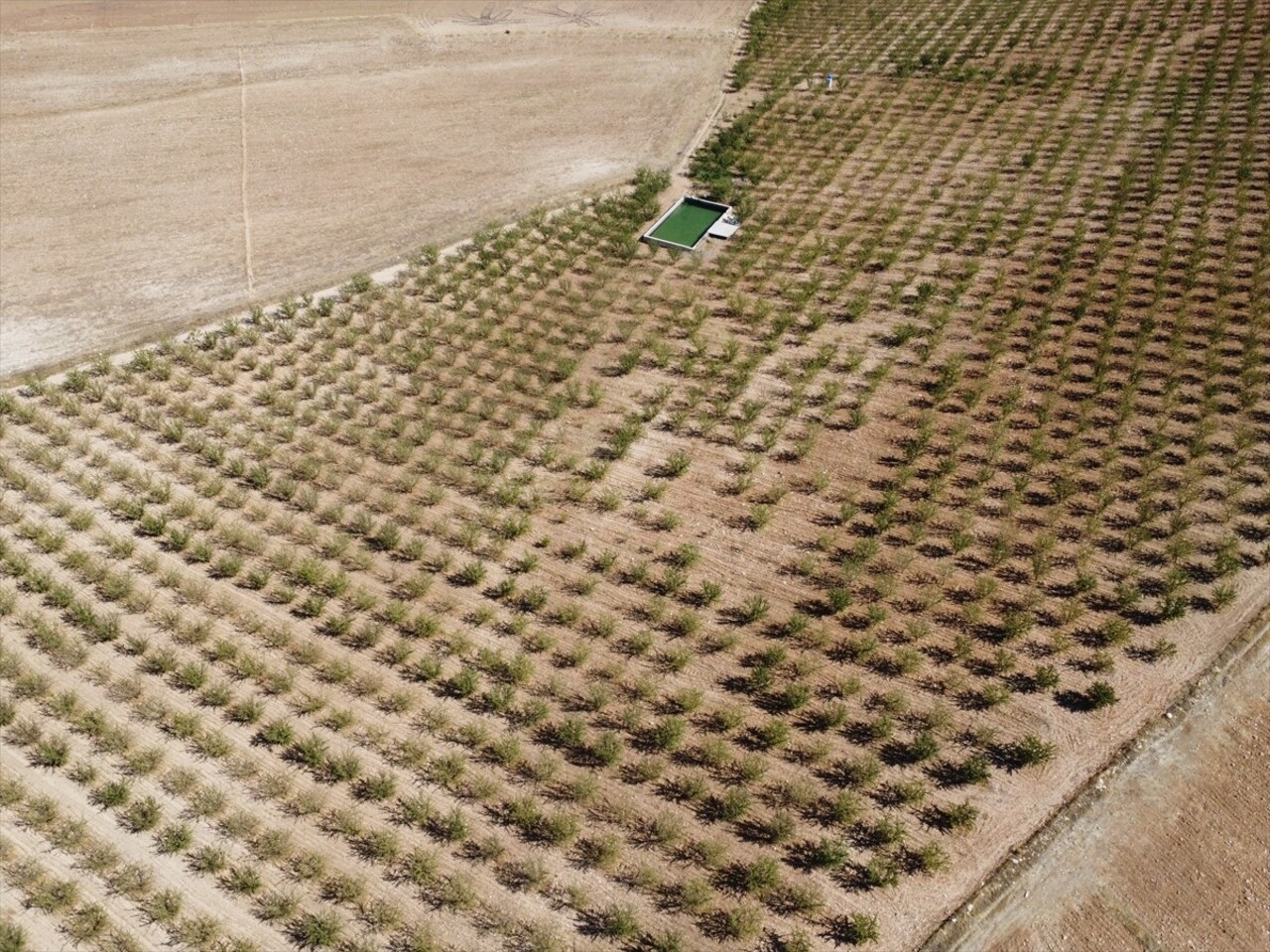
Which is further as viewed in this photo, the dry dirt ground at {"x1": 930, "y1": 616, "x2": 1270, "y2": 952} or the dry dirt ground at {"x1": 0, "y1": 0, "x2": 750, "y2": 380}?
the dry dirt ground at {"x1": 0, "y1": 0, "x2": 750, "y2": 380}

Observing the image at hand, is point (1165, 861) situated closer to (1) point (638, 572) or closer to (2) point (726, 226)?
(1) point (638, 572)

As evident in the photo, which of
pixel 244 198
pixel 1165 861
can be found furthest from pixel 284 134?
pixel 1165 861

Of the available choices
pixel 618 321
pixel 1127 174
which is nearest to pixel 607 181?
pixel 618 321

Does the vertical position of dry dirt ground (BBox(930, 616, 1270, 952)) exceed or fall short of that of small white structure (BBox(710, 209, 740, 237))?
it falls short

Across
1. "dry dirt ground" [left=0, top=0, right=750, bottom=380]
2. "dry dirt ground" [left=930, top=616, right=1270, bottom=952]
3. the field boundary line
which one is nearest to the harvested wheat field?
"dry dirt ground" [left=930, top=616, right=1270, bottom=952]

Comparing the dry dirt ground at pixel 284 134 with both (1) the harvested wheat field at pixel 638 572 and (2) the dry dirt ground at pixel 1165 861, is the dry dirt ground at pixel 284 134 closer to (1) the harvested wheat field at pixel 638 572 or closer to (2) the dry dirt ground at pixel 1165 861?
(1) the harvested wheat field at pixel 638 572

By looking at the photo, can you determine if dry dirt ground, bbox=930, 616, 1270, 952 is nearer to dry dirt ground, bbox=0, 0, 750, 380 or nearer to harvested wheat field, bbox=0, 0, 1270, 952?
harvested wheat field, bbox=0, 0, 1270, 952
